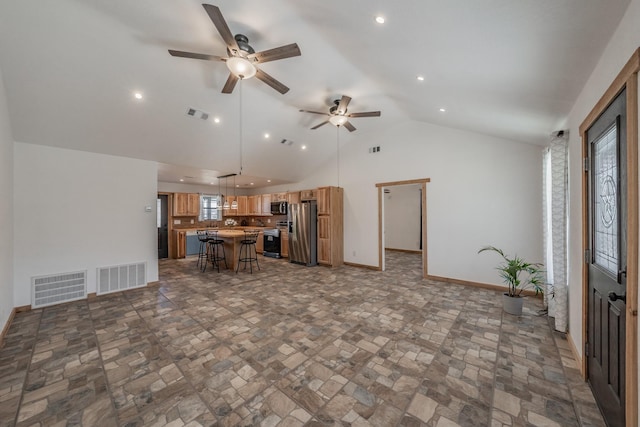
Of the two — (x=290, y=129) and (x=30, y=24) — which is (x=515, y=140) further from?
(x=30, y=24)

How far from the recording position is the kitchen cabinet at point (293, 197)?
24.0 feet

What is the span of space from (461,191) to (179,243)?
811 centimetres

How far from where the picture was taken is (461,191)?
488 cm

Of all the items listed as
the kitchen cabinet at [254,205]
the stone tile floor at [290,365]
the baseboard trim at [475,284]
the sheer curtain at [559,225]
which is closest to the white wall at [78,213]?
the stone tile floor at [290,365]

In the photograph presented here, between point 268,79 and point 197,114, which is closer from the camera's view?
point 268,79

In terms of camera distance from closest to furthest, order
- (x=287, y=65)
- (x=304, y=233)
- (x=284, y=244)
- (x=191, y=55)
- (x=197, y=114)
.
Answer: (x=191, y=55) → (x=287, y=65) → (x=197, y=114) → (x=304, y=233) → (x=284, y=244)

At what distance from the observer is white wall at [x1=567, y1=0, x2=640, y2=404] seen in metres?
1.31

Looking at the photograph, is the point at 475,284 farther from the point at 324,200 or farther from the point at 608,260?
the point at 324,200

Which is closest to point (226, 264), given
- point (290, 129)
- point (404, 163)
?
point (290, 129)

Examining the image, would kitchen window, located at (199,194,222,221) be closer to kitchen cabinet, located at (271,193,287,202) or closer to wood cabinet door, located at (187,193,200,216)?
wood cabinet door, located at (187,193,200,216)

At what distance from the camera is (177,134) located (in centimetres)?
443

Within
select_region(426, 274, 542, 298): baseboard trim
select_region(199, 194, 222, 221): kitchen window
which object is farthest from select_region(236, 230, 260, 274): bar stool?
select_region(426, 274, 542, 298): baseboard trim

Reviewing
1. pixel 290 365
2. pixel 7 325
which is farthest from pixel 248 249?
pixel 290 365

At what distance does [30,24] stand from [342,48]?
10.4ft
